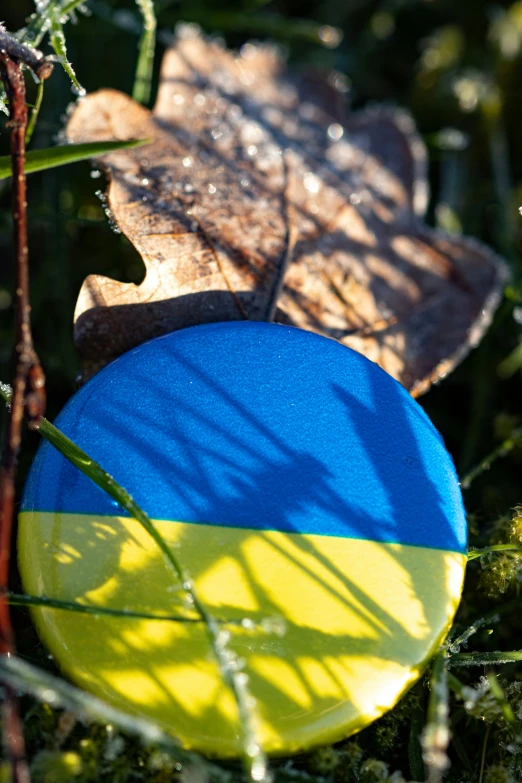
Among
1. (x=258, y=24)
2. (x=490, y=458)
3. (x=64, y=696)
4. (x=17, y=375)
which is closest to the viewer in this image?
(x=64, y=696)

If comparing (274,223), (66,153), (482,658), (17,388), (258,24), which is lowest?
(482,658)

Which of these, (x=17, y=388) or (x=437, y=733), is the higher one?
(x=17, y=388)

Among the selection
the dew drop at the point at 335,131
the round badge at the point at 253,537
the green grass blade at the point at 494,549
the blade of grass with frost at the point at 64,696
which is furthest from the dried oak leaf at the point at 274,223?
the blade of grass with frost at the point at 64,696

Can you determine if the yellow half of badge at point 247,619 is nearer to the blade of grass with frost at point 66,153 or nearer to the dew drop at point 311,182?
the blade of grass with frost at point 66,153

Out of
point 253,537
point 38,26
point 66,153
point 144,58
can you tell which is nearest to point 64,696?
point 253,537

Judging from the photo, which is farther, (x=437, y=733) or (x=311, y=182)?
(x=311, y=182)

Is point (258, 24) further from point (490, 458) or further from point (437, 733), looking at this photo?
point (437, 733)

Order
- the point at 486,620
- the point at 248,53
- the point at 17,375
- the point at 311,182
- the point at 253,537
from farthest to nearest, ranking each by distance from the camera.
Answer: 1. the point at 248,53
2. the point at 311,182
3. the point at 486,620
4. the point at 253,537
5. the point at 17,375
